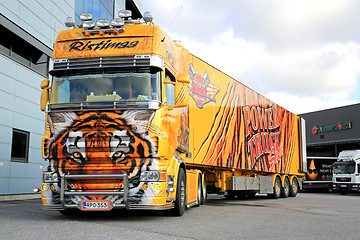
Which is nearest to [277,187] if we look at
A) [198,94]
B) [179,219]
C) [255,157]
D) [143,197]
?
[255,157]

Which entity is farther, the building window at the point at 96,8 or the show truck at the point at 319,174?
the show truck at the point at 319,174

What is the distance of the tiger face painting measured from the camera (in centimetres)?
786

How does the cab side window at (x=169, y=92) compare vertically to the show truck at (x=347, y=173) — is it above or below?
above

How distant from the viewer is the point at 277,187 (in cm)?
1861

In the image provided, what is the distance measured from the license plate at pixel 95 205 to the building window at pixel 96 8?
16.6 m

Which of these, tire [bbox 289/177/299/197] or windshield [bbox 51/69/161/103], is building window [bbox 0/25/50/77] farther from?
tire [bbox 289/177/299/197]

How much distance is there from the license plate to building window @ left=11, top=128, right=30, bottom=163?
1049 centimetres

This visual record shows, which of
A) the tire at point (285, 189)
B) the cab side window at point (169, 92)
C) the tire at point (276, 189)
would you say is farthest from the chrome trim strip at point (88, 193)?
the tire at point (285, 189)

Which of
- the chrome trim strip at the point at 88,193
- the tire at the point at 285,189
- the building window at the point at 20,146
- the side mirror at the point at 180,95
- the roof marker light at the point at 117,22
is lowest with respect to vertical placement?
the tire at the point at 285,189

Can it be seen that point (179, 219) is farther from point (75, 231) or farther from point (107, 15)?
point (107, 15)

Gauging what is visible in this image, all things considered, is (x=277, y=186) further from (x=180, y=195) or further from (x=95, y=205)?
(x=95, y=205)

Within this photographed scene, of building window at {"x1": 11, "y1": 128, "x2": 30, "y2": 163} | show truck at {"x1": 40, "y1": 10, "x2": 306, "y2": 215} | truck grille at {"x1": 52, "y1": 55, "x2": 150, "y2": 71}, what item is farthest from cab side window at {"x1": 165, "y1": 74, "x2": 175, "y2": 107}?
building window at {"x1": 11, "y1": 128, "x2": 30, "y2": 163}

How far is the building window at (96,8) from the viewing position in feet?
74.4

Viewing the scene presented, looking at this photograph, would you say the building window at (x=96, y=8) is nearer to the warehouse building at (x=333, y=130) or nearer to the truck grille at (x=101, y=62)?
the truck grille at (x=101, y=62)
